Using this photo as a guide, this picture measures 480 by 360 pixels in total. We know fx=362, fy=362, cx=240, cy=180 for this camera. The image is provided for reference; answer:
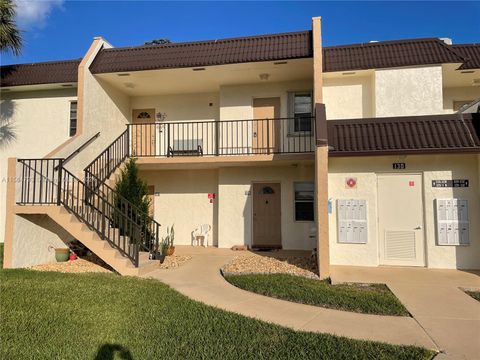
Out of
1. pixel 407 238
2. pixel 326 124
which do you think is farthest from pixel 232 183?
pixel 407 238

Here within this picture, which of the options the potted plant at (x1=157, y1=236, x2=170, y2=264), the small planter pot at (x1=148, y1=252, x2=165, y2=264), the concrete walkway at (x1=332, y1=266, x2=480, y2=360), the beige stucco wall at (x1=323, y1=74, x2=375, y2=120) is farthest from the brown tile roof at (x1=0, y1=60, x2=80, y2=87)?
the concrete walkway at (x1=332, y1=266, x2=480, y2=360)

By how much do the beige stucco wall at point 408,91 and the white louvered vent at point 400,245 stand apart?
4058mm

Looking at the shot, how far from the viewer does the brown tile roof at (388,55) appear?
11133mm

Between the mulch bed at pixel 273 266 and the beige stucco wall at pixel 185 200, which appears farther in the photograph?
the beige stucco wall at pixel 185 200

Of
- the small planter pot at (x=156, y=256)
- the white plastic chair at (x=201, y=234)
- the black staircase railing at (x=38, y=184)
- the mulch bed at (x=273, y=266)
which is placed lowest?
the mulch bed at (x=273, y=266)

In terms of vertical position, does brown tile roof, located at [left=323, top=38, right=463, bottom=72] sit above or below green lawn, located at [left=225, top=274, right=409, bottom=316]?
above

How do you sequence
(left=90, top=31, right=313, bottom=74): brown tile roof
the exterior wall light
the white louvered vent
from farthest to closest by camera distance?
the exterior wall light, (left=90, top=31, right=313, bottom=74): brown tile roof, the white louvered vent

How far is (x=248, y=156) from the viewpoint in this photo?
11.8 metres

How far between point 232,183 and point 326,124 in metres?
5.15

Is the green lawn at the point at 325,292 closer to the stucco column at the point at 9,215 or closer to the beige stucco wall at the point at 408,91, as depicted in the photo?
the stucco column at the point at 9,215

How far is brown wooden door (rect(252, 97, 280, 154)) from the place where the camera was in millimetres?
13031

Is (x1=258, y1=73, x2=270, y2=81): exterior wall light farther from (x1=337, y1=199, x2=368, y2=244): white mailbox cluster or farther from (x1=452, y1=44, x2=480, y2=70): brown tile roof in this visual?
(x1=452, y1=44, x2=480, y2=70): brown tile roof

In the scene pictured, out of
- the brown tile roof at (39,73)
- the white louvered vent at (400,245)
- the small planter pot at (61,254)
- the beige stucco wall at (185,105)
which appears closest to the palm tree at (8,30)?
the brown tile roof at (39,73)

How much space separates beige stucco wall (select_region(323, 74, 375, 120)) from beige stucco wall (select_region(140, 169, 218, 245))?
5.02 m
